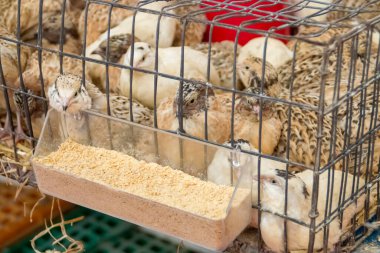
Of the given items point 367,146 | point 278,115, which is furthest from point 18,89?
point 367,146

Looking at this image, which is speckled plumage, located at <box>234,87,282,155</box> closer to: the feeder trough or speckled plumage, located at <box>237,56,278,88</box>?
speckled plumage, located at <box>237,56,278,88</box>

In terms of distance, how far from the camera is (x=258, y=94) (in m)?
1.53

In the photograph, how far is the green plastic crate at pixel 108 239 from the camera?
273cm

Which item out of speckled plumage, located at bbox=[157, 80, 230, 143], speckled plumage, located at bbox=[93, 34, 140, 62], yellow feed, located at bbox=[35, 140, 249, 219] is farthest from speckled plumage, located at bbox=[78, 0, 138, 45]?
yellow feed, located at bbox=[35, 140, 249, 219]

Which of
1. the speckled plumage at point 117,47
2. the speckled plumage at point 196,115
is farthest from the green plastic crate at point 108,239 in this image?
the speckled plumage at point 196,115

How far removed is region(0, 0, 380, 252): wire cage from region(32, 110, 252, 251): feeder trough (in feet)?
0.14

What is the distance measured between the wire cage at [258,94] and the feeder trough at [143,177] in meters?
0.04

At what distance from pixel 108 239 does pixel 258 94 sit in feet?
4.67

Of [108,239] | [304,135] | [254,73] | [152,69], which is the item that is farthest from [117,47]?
[108,239]

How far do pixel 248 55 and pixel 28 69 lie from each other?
2.30 feet

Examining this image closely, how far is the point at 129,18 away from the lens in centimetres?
243

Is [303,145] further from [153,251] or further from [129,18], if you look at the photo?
[153,251]

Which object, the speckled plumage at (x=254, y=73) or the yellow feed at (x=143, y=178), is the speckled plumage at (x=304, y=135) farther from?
the yellow feed at (x=143, y=178)

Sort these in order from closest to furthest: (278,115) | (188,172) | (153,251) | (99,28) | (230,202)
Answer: (230,202), (188,172), (278,115), (99,28), (153,251)
